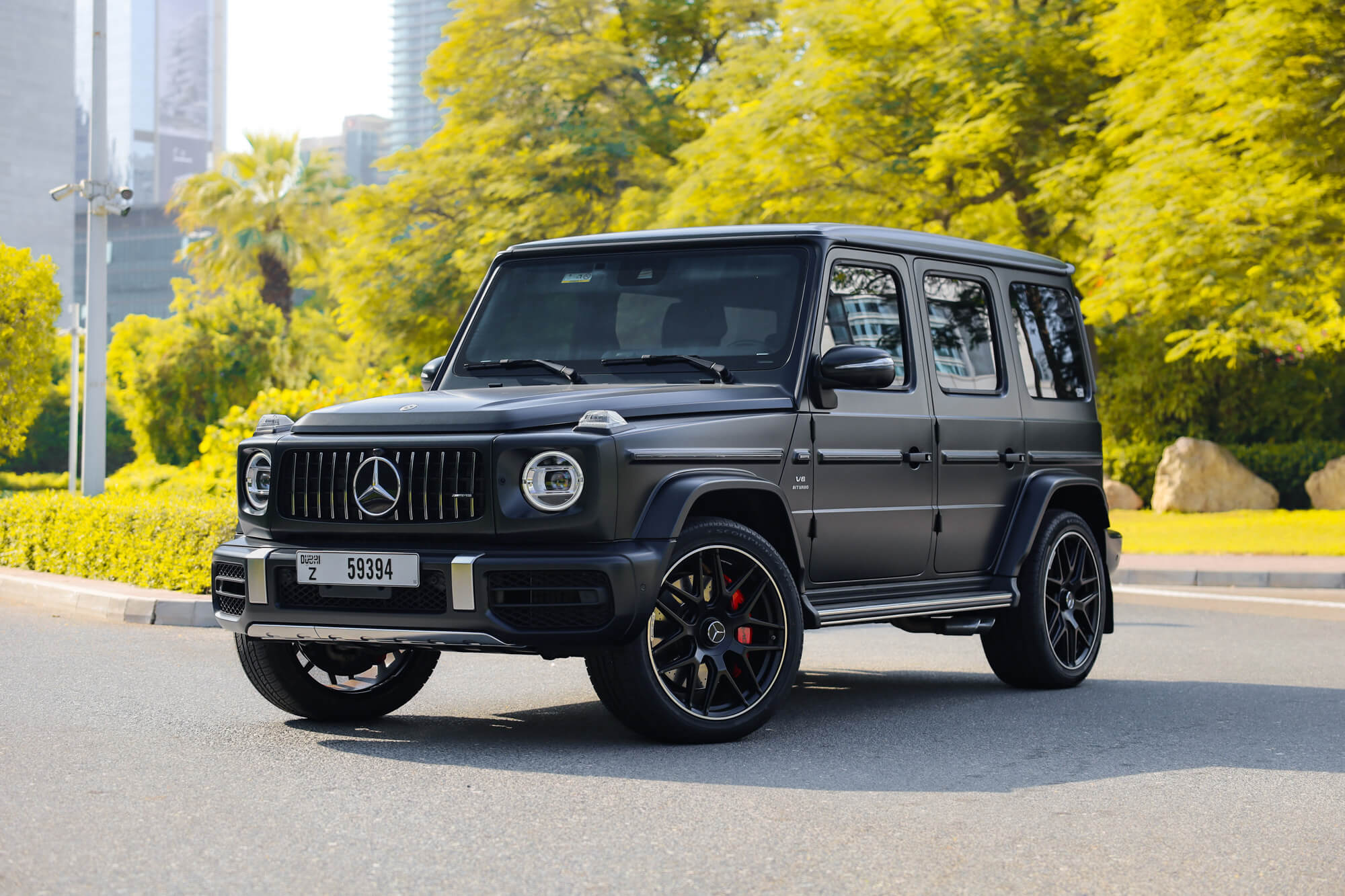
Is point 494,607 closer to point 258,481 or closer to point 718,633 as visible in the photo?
point 718,633

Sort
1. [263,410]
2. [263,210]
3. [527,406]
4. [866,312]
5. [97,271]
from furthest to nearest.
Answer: [263,210]
[263,410]
[97,271]
[866,312]
[527,406]

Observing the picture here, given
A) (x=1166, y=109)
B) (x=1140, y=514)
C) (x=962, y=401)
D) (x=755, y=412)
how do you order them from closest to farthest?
(x=755, y=412) < (x=962, y=401) < (x=1166, y=109) < (x=1140, y=514)

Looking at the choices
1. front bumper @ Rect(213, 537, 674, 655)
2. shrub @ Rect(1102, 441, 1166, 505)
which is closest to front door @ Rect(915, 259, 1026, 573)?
front bumper @ Rect(213, 537, 674, 655)

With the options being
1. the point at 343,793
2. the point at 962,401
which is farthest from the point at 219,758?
the point at 962,401

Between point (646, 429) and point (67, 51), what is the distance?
9433cm

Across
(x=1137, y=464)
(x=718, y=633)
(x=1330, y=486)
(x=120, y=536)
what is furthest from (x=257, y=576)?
(x=1137, y=464)

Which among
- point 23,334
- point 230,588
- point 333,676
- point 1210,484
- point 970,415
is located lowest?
point 1210,484

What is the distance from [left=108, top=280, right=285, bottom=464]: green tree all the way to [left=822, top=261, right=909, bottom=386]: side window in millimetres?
39547

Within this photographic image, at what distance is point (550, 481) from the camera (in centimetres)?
620

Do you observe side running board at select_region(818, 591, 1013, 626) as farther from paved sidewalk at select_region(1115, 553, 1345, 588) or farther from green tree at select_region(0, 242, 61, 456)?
green tree at select_region(0, 242, 61, 456)

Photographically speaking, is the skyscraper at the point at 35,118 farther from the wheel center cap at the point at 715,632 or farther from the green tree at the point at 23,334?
→ the wheel center cap at the point at 715,632

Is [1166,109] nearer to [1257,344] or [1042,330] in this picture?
[1257,344]

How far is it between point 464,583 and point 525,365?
1606mm

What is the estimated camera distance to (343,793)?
5.64 m
